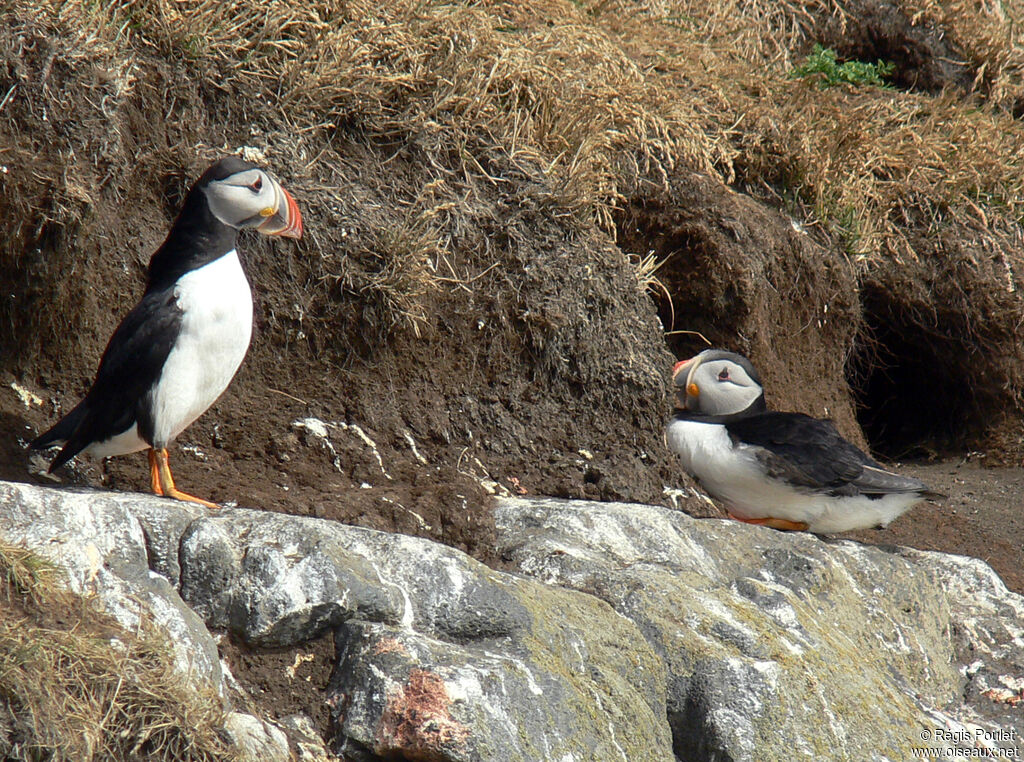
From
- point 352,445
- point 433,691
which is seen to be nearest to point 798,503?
point 352,445

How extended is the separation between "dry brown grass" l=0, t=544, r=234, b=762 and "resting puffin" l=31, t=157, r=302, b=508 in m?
0.99

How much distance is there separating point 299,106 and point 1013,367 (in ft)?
16.4

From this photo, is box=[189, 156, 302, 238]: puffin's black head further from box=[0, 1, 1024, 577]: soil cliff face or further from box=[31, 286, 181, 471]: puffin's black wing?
box=[0, 1, 1024, 577]: soil cliff face

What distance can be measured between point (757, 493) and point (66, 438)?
2887mm

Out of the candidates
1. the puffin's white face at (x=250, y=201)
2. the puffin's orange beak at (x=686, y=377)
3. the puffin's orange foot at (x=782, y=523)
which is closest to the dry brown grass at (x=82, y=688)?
the puffin's white face at (x=250, y=201)

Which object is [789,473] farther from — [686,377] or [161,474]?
[161,474]

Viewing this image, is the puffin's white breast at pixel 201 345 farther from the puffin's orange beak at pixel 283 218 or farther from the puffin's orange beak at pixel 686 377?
the puffin's orange beak at pixel 686 377

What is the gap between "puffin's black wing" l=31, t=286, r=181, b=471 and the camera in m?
3.49

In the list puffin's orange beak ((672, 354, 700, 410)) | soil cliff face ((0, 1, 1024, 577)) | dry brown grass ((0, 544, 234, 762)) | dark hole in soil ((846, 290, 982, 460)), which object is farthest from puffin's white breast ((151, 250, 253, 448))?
dark hole in soil ((846, 290, 982, 460))

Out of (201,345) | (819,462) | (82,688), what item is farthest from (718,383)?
(82,688)

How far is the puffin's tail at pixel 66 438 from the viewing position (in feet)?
11.6

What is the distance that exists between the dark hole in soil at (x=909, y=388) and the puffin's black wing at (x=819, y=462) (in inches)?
95.2

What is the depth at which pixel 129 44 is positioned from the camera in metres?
4.56

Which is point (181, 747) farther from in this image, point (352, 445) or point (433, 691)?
point (352, 445)
